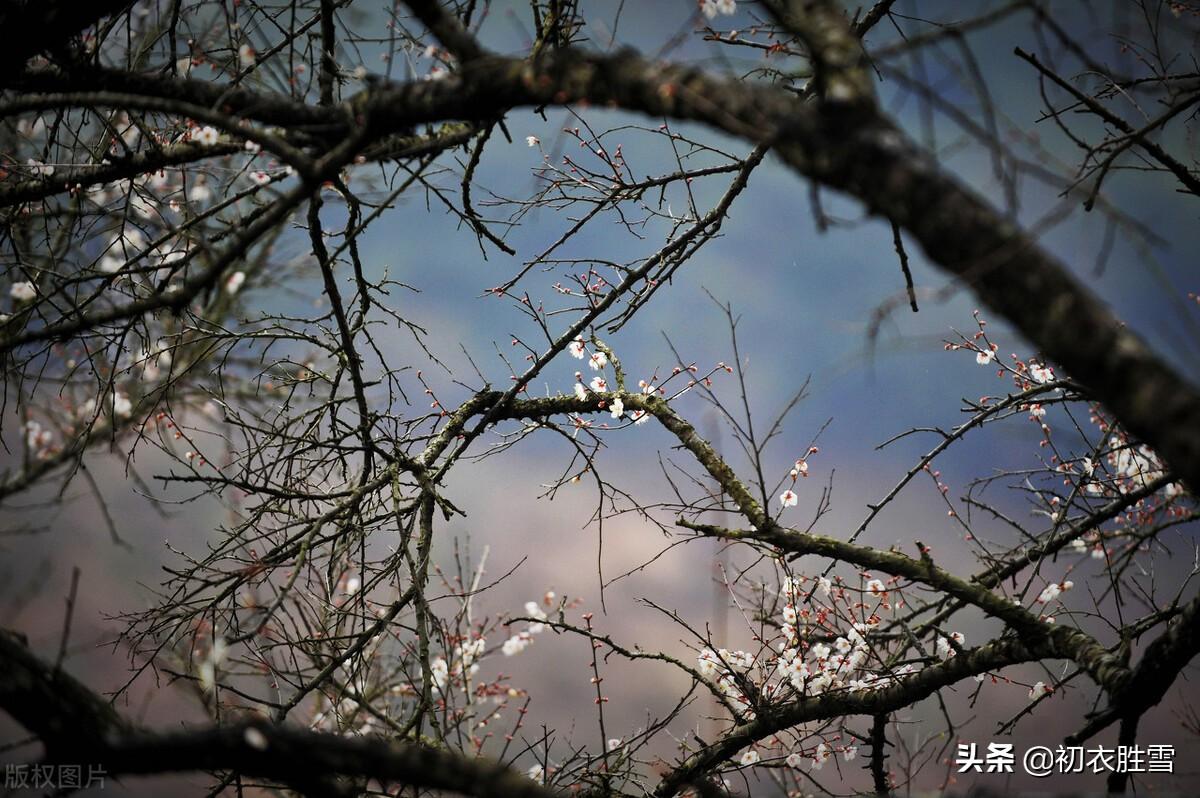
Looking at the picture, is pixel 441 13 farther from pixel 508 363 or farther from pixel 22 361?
pixel 22 361

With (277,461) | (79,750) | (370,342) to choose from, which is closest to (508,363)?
(370,342)

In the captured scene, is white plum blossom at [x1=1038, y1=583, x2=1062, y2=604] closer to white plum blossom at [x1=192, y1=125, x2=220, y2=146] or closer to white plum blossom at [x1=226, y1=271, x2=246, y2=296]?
white plum blossom at [x1=192, y1=125, x2=220, y2=146]

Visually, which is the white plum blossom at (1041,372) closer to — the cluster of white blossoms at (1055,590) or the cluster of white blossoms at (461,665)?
the cluster of white blossoms at (1055,590)

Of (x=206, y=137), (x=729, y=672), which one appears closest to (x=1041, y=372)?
(x=729, y=672)

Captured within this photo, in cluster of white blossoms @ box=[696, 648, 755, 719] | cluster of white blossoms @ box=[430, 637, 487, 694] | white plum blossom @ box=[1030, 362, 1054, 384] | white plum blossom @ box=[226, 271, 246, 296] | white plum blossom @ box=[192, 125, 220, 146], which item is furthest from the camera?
white plum blossom @ box=[226, 271, 246, 296]

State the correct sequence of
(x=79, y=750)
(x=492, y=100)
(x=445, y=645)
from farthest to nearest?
1. (x=445, y=645)
2. (x=492, y=100)
3. (x=79, y=750)

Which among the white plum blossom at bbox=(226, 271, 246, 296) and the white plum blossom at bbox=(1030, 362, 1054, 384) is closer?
the white plum blossom at bbox=(1030, 362, 1054, 384)

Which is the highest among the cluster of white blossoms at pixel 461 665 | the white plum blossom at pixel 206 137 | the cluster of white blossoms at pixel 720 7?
the cluster of white blossoms at pixel 720 7

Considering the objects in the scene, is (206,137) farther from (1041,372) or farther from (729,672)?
(1041,372)

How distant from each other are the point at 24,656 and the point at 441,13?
228cm

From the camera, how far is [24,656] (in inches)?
81.2

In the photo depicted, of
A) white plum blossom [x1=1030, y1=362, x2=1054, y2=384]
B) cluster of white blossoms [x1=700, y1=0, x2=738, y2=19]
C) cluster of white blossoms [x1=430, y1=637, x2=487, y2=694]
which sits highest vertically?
cluster of white blossoms [x1=700, y1=0, x2=738, y2=19]

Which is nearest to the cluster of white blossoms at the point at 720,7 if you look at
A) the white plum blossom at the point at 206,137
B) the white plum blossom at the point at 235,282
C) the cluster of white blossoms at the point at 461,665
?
the white plum blossom at the point at 206,137

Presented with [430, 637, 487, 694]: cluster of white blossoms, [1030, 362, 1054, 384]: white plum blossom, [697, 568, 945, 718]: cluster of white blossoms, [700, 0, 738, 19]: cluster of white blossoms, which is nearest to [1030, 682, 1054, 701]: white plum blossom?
[697, 568, 945, 718]: cluster of white blossoms
